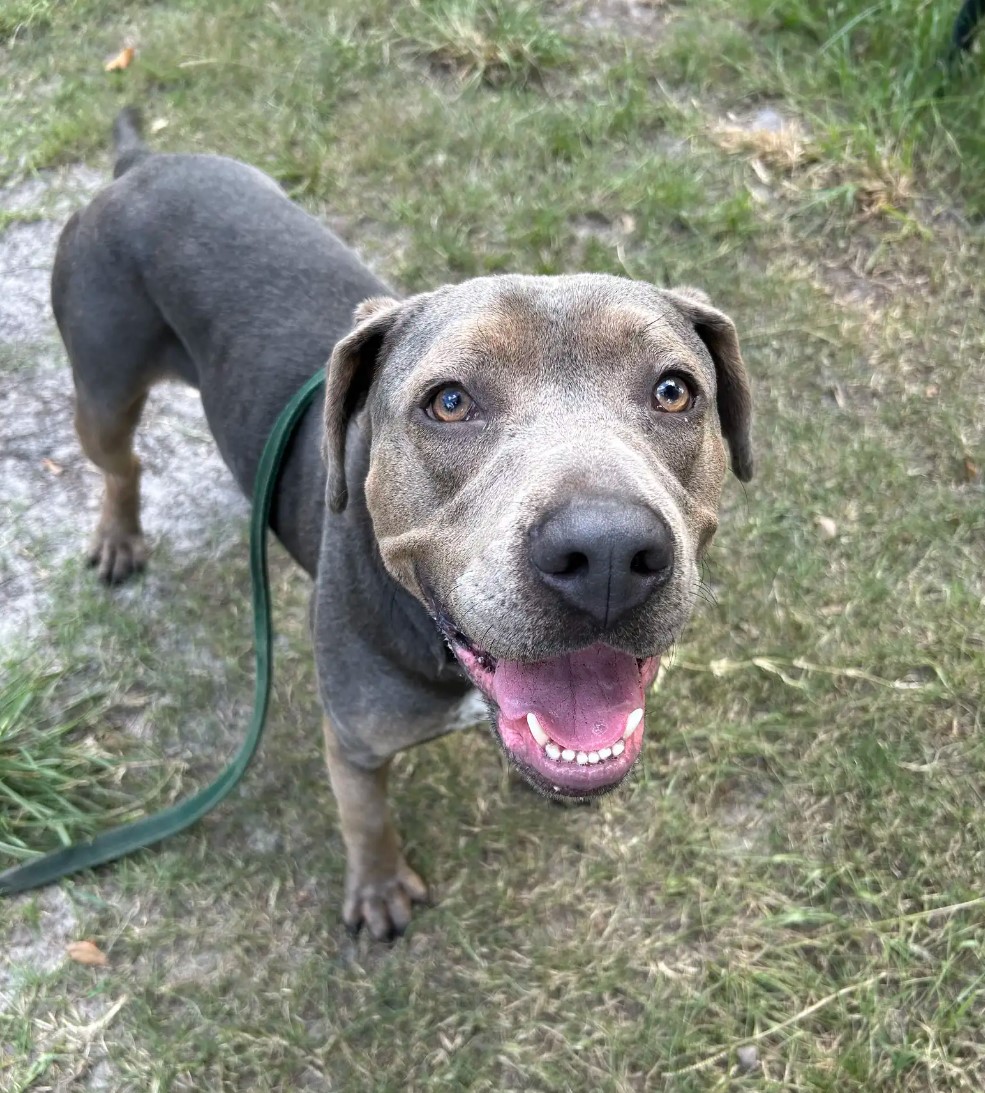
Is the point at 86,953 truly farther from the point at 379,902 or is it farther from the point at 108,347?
the point at 108,347

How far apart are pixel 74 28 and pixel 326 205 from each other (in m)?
2.54

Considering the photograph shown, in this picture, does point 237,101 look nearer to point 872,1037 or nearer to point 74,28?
point 74,28

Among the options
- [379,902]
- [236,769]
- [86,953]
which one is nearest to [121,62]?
[236,769]

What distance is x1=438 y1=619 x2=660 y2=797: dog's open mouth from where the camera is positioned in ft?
8.20

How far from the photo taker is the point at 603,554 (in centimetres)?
209

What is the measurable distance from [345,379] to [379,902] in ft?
7.08

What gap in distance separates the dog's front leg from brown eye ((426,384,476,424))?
55.5 inches

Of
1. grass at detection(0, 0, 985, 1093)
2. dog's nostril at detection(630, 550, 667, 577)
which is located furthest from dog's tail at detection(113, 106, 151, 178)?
dog's nostril at detection(630, 550, 667, 577)

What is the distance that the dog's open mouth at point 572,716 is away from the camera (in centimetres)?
250

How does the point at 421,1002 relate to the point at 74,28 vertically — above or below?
below

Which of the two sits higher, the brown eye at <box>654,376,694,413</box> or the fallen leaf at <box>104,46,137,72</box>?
the brown eye at <box>654,376,694,413</box>

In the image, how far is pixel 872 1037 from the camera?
3797 millimetres

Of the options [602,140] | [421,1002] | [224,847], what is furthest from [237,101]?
[421,1002]

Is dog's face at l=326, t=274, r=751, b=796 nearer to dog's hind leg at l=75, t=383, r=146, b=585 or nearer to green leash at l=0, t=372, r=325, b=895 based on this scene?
green leash at l=0, t=372, r=325, b=895
